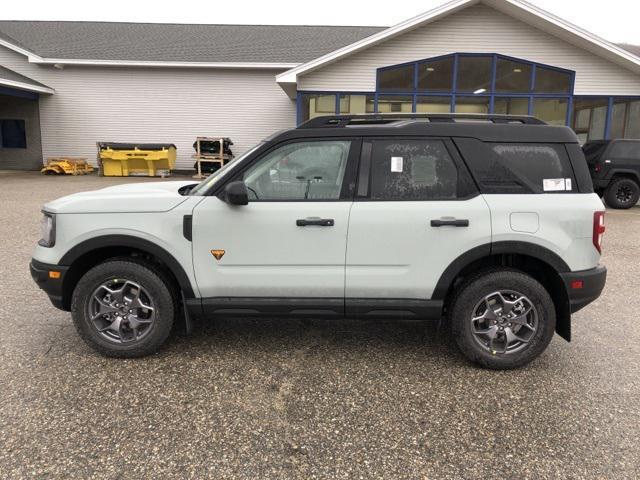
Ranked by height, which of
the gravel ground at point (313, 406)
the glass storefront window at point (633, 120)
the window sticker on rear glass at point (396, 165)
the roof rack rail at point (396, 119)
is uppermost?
the glass storefront window at point (633, 120)

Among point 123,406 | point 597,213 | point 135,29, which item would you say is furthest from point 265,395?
point 135,29

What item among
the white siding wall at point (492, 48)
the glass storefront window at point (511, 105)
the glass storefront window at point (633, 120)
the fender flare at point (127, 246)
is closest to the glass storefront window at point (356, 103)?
the white siding wall at point (492, 48)

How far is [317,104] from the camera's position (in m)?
17.0

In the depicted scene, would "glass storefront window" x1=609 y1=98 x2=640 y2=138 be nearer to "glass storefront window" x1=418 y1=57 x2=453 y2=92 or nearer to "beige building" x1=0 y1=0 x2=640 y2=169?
"beige building" x1=0 y1=0 x2=640 y2=169

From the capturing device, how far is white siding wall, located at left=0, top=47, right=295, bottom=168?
21.1 metres

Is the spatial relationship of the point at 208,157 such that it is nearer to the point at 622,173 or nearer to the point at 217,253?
the point at 622,173

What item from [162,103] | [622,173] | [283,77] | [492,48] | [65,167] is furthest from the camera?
[162,103]

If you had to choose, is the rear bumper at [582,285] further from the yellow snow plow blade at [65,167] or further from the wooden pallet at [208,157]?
the yellow snow plow blade at [65,167]

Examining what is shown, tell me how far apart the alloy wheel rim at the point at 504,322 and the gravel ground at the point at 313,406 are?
0.22 meters

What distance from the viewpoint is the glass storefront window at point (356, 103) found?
54.6 ft

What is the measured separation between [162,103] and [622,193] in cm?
1753

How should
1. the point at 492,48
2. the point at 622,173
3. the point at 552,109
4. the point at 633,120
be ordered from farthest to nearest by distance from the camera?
the point at 633,120 → the point at 552,109 → the point at 492,48 → the point at 622,173

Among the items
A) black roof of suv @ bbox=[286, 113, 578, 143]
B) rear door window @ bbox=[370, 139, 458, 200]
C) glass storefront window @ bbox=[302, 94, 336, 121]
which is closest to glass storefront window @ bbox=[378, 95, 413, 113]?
glass storefront window @ bbox=[302, 94, 336, 121]

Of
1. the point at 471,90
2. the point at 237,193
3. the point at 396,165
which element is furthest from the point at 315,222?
the point at 471,90
